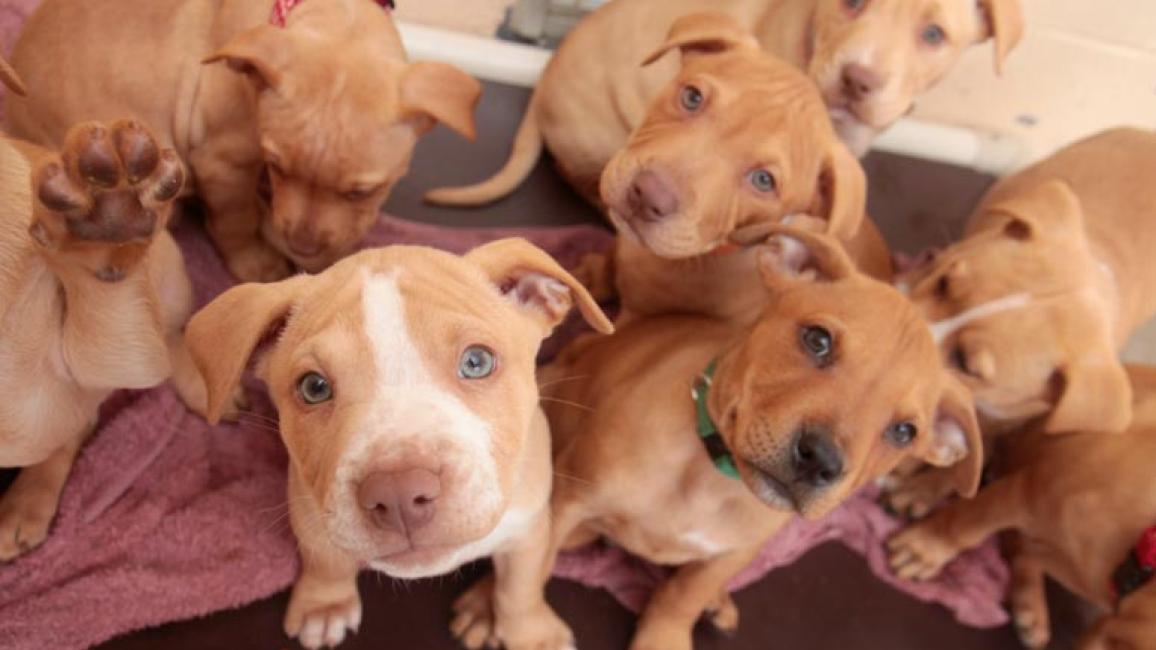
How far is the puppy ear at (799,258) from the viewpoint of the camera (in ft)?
8.61

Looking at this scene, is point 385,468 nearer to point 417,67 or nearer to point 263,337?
point 263,337

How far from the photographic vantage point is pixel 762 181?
3.01m

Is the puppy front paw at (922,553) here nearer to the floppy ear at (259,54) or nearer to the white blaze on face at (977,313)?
the white blaze on face at (977,313)

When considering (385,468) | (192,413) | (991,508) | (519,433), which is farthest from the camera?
(991,508)

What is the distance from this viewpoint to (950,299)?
10.8ft

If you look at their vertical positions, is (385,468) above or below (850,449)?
above

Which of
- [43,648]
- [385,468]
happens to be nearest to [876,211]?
[385,468]

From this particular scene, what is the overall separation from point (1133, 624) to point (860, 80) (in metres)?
2.11

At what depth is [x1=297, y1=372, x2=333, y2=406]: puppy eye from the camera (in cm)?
196

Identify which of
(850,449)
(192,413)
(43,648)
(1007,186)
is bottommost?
(43,648)

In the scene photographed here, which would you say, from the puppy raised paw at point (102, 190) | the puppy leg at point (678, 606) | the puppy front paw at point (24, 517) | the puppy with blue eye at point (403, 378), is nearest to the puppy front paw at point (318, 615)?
the puppy with blue eye at point (403, 378)

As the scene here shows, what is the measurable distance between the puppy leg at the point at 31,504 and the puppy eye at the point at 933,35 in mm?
3490

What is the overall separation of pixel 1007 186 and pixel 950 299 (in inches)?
53.6

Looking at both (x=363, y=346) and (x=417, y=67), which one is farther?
(x=417, y=67)
